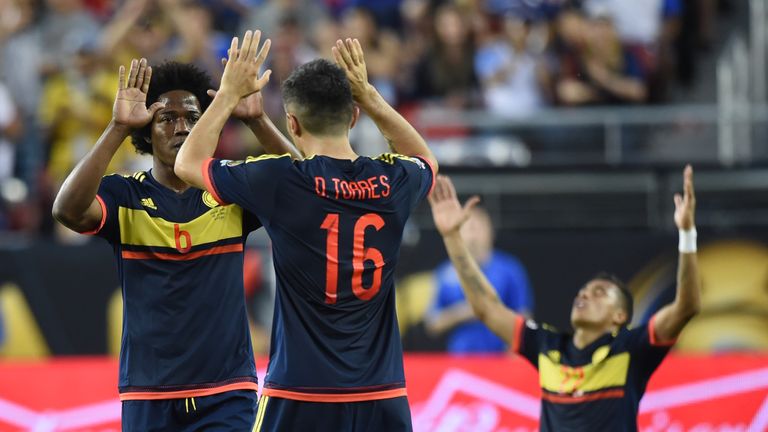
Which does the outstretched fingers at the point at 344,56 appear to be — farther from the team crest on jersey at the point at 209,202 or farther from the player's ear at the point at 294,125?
the team crest on jersey at the point at 209,202

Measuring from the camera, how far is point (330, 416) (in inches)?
202

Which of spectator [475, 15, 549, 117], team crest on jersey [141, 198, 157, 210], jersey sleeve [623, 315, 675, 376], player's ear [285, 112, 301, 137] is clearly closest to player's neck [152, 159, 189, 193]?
team crest on jersey [141, 198, 157, 210]

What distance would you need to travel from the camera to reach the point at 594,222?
12.7 metres

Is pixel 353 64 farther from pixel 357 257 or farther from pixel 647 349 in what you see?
pixel 647 349

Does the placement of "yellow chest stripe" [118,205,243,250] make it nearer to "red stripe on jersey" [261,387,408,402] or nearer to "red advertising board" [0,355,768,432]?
"red stripe on jersey" [261,387,408,402]

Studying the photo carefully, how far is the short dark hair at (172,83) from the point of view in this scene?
606cm

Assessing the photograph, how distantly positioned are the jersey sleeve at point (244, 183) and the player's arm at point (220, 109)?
53mm

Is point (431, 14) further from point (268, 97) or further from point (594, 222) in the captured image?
point (594, 222)

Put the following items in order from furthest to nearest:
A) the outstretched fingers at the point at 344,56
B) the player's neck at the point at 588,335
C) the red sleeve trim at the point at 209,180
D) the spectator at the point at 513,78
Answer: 1. the spectator at the point at 513,78
2. the player's neck at the point at 588,335
3. the outstretched fingers at the point at 344,56
4. the red sleeve trim at the point at 209,180

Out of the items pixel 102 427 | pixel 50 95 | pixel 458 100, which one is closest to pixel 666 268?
pixel 458 100

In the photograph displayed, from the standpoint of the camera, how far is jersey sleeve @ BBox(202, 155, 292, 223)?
16.7 feet

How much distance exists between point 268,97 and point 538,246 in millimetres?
3455

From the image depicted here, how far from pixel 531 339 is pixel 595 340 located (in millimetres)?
404

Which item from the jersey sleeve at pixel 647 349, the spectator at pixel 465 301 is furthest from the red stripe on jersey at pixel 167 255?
the spectator at pixel 465 301
